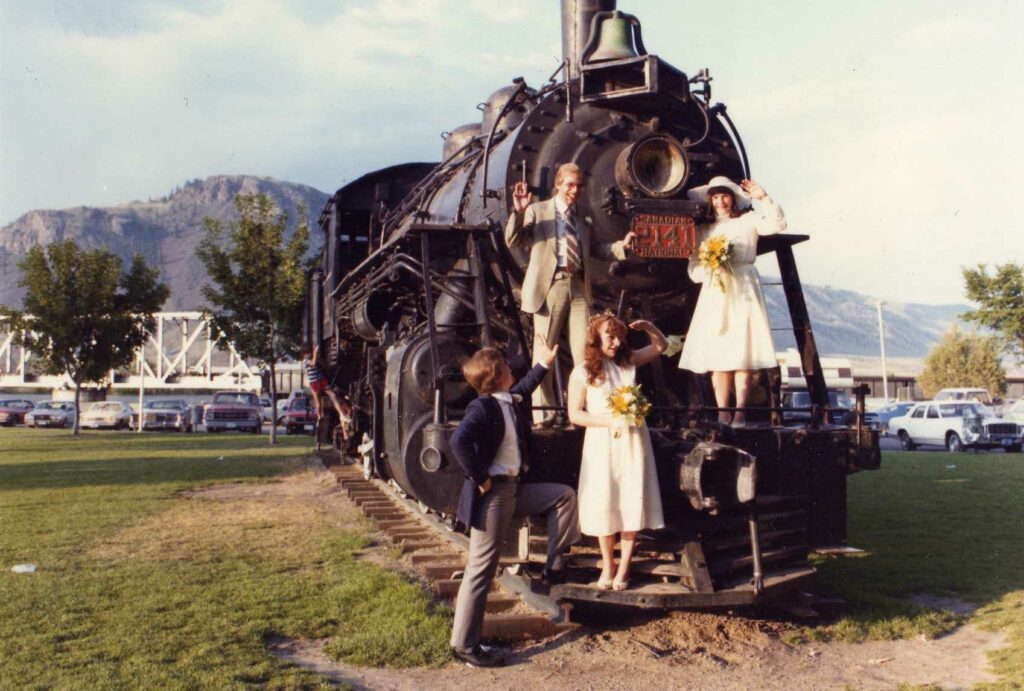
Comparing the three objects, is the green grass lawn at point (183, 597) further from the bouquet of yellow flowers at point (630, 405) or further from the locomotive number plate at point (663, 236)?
the locomotive number plate at point (663, 236)

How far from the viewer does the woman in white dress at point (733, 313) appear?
5914 mm

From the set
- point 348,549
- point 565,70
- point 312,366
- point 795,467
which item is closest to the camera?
point 795,467

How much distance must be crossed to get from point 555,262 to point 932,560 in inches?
177

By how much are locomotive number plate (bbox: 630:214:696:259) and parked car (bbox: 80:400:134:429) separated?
111 feet

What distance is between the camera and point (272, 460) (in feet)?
57.4

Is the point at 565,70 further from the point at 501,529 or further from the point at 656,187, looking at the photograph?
the point at 501,529

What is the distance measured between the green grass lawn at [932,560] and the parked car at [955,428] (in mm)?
11406

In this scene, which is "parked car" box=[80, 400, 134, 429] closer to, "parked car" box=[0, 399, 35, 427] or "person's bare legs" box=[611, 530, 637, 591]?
"parked car" box=[0, 399, 35, 427]

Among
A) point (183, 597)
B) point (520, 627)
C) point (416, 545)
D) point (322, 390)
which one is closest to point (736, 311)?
point (520, 627)

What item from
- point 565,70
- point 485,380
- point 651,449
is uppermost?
point 565,70

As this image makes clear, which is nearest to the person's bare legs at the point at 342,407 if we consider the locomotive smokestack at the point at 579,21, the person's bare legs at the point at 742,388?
the locomotive smokestack at the point at 579,21

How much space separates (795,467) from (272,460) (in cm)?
1338

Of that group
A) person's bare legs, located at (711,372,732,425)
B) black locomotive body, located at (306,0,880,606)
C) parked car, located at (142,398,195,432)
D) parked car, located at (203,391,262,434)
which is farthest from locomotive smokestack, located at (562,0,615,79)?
Answer: parked car, located at (142,398,195,432)

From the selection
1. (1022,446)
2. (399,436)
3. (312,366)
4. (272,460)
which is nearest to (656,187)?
(399,436)
